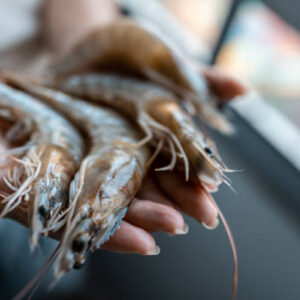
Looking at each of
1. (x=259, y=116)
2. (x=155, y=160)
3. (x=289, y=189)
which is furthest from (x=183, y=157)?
(x=259, y=116)

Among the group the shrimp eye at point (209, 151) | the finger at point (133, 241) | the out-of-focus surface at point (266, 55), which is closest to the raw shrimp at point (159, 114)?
the shrimp eye at point (209, 151)

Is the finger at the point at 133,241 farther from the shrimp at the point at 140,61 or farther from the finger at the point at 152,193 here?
the shrimp at the point at 140,61

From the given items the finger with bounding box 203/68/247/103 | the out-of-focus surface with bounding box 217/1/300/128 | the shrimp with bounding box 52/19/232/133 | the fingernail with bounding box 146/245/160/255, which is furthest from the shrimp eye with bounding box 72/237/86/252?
the out-of-focus surface with bounding box 217/1/300/128

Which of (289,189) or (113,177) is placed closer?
(113,177)

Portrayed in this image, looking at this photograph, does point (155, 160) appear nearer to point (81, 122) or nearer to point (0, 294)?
point (81, 122)

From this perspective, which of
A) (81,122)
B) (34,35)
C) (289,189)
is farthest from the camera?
(34,35)

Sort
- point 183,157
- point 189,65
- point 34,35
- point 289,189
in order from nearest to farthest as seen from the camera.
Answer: point 183,157, point 289,189, point 189,65, point 34,35

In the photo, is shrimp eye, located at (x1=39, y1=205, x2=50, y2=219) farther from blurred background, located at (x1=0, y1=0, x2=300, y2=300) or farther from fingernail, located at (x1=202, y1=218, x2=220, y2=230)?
fingernail, located at (x1=202, y1=218, x2=220, y2=230)
